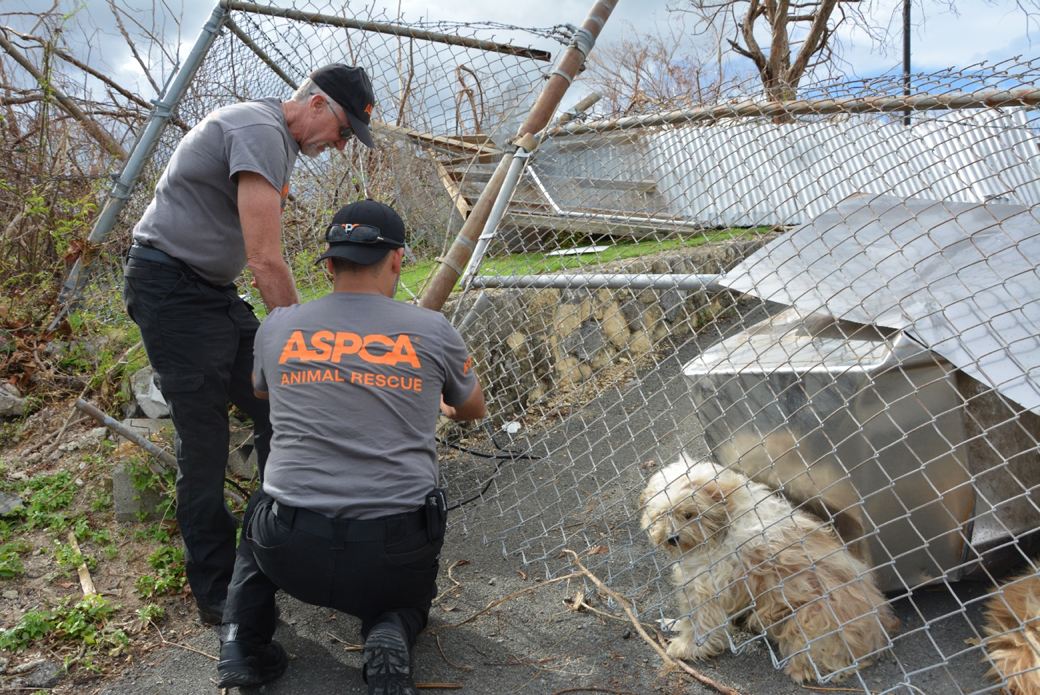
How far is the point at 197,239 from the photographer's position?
121 inches

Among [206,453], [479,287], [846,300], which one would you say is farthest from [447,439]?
[846,300]

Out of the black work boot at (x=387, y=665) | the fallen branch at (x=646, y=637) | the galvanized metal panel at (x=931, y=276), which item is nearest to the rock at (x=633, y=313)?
the galvanized metal panel at (x=931, y=276)

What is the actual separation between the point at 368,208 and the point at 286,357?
621 millimetres

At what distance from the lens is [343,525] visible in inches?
92.2

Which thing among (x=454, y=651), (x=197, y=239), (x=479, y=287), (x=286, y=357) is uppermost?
(x=197, y=239)

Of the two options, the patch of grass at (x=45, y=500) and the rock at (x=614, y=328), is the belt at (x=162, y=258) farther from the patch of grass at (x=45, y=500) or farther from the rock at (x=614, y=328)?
the rock at (x=614, y=328)

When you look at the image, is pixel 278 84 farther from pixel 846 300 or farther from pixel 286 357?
pixel 846 300

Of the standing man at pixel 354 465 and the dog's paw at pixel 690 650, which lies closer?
the standing man at pixel 354 465

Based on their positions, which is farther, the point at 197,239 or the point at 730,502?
the point at 197,239

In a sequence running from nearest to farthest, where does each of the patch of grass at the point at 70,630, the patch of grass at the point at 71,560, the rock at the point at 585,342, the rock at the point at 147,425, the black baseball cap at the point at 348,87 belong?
1. the patch of grass at the point at 70,630
2. the black baseball cap at the point at 348,87
3. the patch of grass at the point at 71,560
4. the rock at the point at 147,425
5. the rock at the point at 585,342

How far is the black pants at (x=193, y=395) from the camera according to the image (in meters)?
3.01

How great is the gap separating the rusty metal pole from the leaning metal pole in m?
2.28

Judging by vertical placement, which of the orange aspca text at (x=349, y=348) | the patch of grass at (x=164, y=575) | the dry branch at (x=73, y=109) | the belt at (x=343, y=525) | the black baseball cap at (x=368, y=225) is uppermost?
the dry branch at (x=73, y=109)

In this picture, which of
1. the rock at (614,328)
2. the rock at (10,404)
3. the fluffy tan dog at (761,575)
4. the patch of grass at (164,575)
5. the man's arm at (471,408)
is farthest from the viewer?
the rock at (614,328)
